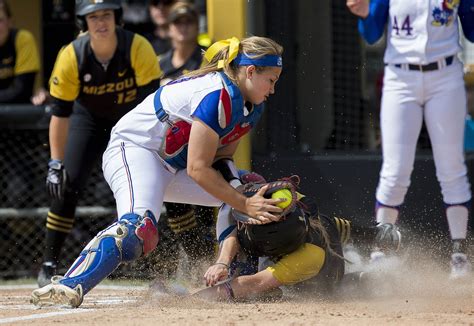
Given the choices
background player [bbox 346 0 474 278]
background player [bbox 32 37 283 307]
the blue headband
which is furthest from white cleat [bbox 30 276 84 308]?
background player [bbox 346 0 474 278]

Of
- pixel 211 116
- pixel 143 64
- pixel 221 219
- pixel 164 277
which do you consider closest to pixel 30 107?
pixel 143 64

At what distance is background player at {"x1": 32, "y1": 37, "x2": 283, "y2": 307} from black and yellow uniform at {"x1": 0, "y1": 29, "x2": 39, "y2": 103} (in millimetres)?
2481

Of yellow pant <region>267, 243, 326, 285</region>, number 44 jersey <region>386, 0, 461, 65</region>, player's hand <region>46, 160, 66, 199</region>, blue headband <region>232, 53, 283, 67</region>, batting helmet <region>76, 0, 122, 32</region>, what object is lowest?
player's hand <region>46, 160, 66, 199</region>

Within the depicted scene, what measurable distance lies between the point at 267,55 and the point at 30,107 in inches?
110

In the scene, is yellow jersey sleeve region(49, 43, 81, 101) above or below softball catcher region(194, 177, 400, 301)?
above

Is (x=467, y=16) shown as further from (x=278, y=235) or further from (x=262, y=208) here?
(x=262, y=208)

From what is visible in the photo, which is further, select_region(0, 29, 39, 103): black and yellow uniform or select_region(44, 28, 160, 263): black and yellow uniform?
select_region(0, 29, 39, 103): black and yellow uniform

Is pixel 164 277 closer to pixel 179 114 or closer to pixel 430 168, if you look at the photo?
pixel 179 114

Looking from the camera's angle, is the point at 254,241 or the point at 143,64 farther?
the point at 143,64

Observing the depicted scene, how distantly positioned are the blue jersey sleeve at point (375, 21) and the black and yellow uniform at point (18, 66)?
257 cm

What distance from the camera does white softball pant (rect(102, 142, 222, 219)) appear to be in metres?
4.74

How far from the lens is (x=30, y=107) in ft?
23.1

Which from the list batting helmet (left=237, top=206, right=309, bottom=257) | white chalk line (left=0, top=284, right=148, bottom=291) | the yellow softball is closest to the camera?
the yellow softball

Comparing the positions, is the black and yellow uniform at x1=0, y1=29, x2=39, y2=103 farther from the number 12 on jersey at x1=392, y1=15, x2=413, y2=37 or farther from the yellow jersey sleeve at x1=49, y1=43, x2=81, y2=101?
the number 12 on jersey at x1=392, y1=15, x2=413, y2=37
